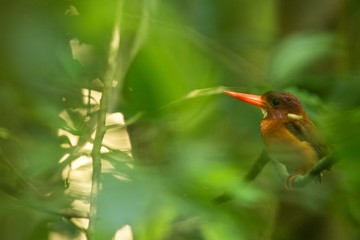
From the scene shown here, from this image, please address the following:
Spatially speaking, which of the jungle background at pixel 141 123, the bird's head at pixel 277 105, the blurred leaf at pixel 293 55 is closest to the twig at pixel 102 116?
the jungle background at pixel 141 123

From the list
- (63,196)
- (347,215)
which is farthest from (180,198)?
(347,215)

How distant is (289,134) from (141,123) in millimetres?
220

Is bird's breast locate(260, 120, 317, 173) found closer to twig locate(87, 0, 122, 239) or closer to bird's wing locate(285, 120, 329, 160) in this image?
bird's wing locate(285, 120, 329, 160)

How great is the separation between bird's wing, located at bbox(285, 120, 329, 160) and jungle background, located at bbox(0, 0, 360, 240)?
1cm

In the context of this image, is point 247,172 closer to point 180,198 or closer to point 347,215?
point 180,198

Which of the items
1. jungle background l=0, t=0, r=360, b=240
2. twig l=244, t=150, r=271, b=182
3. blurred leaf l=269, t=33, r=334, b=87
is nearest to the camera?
jungle background l=0, t=0, r=360, b=240

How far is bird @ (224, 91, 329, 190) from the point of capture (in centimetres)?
52

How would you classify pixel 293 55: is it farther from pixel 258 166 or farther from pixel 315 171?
pixel 315 171

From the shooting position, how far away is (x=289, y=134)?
610mm

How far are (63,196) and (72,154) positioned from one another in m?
0.04

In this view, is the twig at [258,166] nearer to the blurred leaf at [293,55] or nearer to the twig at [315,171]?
the twig at [315,171]

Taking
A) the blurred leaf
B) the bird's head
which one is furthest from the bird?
the blurred leaf

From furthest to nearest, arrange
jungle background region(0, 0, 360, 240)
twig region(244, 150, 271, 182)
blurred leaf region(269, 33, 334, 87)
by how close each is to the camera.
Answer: blurred leaf region(269, 33, 334, 87) < twig region(244, 150, 271, 182) < jungle background region(0, 0, 360, 240)

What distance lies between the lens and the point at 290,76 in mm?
884
